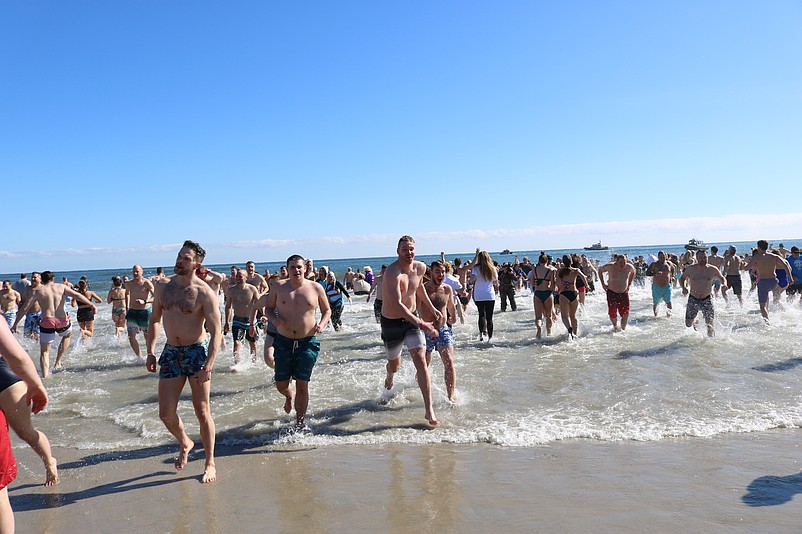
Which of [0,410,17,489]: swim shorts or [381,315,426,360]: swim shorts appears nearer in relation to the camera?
[0,410,17,489]: swim shorts

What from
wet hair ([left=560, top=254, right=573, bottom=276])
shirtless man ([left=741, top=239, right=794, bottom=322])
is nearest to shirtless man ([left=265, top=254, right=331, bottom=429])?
wet hair ([left=560, top=254, right=573, bottom=276])

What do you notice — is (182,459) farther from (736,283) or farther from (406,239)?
(736,283)

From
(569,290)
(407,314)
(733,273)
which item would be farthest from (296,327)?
(733,273)

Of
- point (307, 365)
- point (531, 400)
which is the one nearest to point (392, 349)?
point (307, 365)

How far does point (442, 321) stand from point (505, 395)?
4.31 feet

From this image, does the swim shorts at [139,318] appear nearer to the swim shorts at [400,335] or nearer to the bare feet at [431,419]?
the swim shorts at [400,335]

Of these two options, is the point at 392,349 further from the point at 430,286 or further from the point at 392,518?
the point at 392,518

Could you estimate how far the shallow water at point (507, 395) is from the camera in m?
5.12

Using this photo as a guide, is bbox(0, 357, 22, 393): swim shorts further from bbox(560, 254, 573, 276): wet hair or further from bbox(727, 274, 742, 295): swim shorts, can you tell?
bbox(727, 274, 742, 295): swim shorts

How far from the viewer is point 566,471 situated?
4.01 metres

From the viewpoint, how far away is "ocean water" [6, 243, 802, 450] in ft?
16.8

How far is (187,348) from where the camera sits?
4.17 meters

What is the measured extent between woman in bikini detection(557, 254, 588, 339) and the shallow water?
39cm

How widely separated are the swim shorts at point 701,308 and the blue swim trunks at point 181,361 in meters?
8.57
